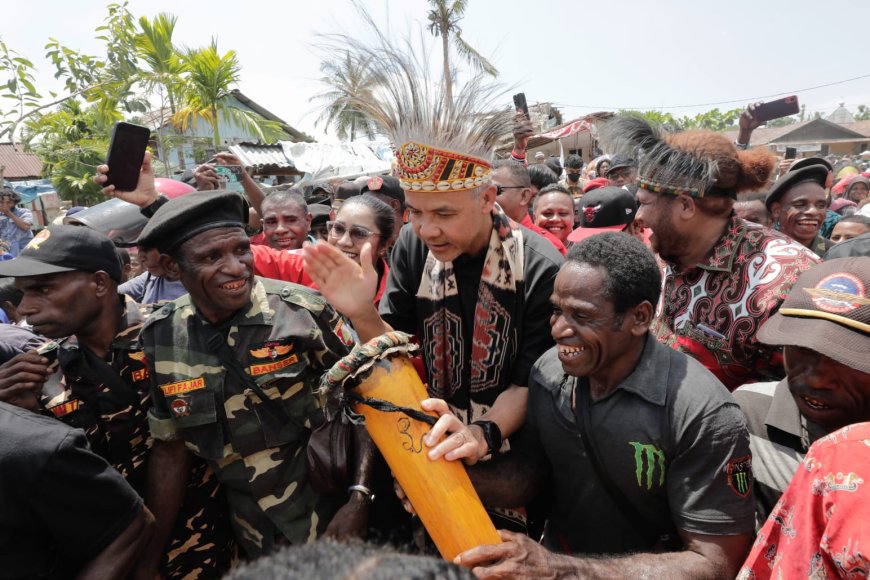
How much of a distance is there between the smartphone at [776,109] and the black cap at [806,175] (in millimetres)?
1064

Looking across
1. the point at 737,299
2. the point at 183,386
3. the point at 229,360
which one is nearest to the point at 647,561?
the point at 737,299

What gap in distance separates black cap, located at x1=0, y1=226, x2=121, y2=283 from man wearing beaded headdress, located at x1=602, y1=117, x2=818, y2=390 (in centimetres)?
263

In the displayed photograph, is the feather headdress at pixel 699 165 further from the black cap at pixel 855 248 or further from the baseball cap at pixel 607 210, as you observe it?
the baseball cap at pixel 607 210

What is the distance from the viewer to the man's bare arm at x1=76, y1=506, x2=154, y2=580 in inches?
68.1

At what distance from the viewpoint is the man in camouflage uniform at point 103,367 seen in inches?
83.4

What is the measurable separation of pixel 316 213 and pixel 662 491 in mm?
4513

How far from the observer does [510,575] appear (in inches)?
56.3

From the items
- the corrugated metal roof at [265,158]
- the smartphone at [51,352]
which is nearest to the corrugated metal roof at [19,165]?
the corrugated metal roof at [265,158]

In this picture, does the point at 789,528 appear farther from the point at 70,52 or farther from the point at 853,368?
the point at 70,52

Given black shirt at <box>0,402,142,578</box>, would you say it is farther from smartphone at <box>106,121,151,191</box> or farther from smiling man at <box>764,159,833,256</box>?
smiling man at <box>764,159,833,256</box>

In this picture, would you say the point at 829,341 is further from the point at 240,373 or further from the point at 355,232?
the point at 355,232

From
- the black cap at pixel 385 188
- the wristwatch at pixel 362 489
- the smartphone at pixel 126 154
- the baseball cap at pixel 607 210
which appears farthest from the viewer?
the baseball cap at pixel 607 210

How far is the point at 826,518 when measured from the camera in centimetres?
109

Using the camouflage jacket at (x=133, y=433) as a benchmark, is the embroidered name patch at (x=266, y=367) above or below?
above
